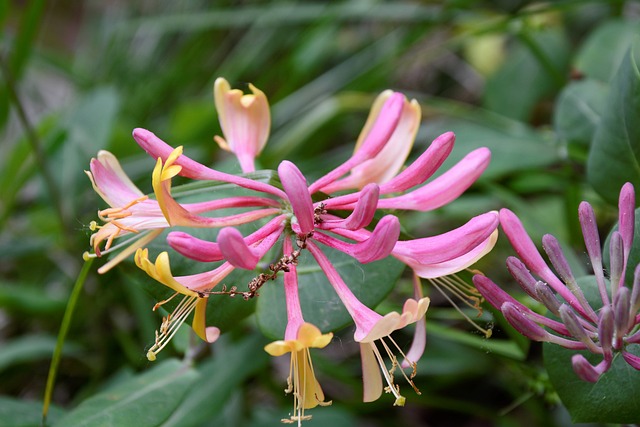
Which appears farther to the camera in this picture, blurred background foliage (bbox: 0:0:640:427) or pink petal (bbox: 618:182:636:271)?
blurred background foliage (bbox: 0:0:640:427)

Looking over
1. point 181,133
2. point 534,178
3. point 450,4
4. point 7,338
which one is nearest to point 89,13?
point 181,133

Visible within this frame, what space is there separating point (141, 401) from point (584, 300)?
476mm

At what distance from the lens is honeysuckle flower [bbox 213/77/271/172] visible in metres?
0.73

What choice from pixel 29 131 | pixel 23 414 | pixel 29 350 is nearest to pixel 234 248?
pixel 23 414

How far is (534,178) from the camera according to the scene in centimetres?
125

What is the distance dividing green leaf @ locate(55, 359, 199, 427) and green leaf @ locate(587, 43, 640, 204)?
0.54 meters

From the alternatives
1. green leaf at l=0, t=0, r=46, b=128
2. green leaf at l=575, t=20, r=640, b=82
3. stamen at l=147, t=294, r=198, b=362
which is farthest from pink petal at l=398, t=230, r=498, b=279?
green leaf at l=0, t=0, r=46, b=128

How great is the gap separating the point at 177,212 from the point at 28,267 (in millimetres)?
1084

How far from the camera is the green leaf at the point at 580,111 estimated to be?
92 centimetres

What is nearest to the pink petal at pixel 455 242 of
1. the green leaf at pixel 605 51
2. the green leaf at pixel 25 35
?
the green leaf at pixel 605 51

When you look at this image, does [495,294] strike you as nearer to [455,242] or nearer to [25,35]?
[455,242]

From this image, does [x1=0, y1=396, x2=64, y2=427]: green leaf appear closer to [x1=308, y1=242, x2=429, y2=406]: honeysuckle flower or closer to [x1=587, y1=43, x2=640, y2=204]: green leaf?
[x1=308, y1=242, x2=429, y2=406]: honeysuckle flower

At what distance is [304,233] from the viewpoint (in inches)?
22.7

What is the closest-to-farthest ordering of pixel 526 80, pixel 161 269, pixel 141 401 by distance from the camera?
pixel 161 269, pixel 141 401, pixel 526 80
